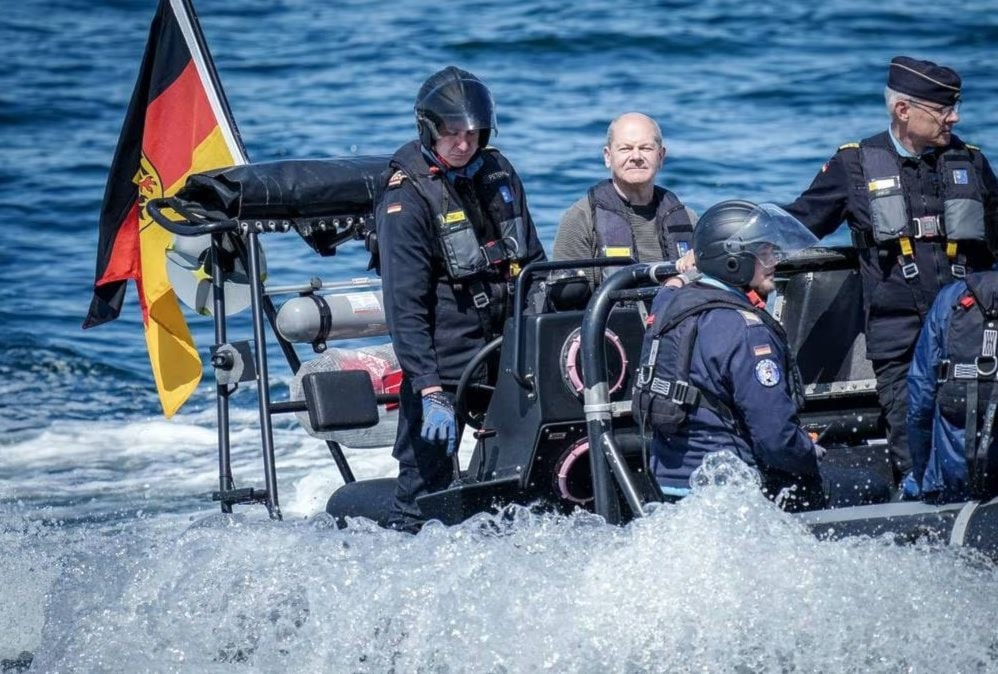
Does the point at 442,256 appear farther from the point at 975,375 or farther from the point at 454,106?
the point at 975,375

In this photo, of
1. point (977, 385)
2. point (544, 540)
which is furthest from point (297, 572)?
point (977, 385)

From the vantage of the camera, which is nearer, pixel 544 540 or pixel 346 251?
pixel 544 540

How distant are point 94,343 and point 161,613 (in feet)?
20.3

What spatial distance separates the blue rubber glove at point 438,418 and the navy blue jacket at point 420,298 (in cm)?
5

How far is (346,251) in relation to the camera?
11828mm

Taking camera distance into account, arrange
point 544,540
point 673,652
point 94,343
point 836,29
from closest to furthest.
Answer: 1. point 673,652
2. point 544,540
3. point 94,343
4. point 836,29

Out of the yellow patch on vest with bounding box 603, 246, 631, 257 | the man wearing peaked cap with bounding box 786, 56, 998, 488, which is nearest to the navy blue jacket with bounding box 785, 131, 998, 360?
the man wearing peaked cap with bounding box 786, 56, 998, 488

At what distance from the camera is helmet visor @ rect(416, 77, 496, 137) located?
485cm

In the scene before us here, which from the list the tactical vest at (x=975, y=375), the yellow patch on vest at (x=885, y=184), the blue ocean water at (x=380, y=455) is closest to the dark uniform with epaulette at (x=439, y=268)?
the blue ocean water at (x=380, y=455)

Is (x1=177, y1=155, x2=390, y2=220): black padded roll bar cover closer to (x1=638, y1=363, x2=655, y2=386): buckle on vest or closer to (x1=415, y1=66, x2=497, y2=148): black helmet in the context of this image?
(x1=415, y1=66, x2=497, y2=148): black helmet

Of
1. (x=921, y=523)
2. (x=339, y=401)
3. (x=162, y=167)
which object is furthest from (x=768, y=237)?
(x=162, y=167)

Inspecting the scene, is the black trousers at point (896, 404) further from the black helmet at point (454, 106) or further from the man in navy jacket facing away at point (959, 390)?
the black helmet at point (454, 106)

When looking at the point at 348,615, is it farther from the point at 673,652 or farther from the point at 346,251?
the point at 346,251

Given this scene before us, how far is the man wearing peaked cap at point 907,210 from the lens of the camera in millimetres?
5082
